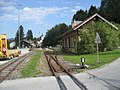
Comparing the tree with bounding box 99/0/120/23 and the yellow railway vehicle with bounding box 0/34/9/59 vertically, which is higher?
the tree with bounding box 99/0/120/23

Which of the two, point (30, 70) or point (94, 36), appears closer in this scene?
point (30, 70)

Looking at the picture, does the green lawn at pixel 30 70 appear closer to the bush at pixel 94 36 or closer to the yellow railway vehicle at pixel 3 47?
the yellow railway vehicle at pixel 3 47

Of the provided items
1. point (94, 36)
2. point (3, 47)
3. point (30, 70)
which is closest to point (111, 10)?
point (94, 36)

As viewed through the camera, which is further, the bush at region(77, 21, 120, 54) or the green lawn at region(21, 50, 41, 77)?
the bush at region(77, 21, 120, 54)

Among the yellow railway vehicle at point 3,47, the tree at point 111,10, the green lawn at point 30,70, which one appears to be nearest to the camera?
the green lawn at point 30,70

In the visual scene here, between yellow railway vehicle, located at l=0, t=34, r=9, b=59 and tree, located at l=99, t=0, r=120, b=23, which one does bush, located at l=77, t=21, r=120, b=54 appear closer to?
yellow railway vehicle, located at l=0, t=34, r=9, b=59

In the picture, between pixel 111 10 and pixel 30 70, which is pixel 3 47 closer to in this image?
pixel 30 70

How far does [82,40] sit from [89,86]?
29.6 meters

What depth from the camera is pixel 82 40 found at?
40656 millimetres

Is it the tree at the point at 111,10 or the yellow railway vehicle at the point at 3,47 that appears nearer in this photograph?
the yellow railway vehicle at the point at 3,47

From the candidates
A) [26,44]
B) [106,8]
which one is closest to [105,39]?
[106,8]

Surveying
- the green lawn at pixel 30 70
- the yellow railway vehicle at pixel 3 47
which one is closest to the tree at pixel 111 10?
the yellow railway vehicle at pixel 3 47

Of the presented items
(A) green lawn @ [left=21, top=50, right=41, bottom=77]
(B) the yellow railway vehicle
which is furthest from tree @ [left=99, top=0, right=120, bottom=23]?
(A) green lawn @ [left=21, top=50, right=41, bottom=77]

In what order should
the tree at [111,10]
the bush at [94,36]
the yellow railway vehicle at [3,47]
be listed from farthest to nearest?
the tree at [111,10] < the bush at [94,36] < the yellow railway vehicle at [3,47]
